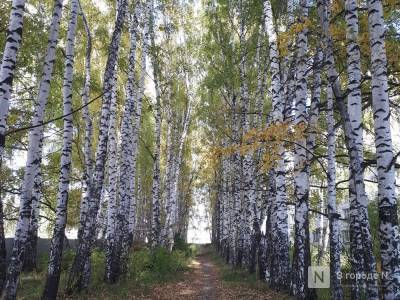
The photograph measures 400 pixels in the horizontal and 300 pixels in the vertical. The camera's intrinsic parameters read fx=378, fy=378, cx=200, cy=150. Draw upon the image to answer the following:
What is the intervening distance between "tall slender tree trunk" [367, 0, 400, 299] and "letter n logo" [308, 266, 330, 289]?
3.60 meters

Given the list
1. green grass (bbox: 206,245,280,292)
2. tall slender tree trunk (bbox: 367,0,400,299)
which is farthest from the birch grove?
green grass (bbox: 206,245,280,292)

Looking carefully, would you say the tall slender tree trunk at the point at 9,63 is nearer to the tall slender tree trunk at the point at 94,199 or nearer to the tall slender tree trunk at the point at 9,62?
the tall slender tree trunk at the point at 9,62

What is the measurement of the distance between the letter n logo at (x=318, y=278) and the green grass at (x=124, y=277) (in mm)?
4938

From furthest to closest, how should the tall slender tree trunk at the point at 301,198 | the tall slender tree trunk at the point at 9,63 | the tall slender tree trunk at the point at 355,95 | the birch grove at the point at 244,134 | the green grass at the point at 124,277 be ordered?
the green grass at the point at 124,277, the tall slender tree trunk at the point at 301,198, the tall slender tree trunk at the point at 355,95, the birch grove at the point at 244,134, the tall slender tree trunk at the point at 9,63

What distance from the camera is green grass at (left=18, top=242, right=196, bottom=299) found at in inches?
405

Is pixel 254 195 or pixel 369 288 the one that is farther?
pixel 254 195

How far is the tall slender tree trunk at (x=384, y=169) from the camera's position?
5691mm

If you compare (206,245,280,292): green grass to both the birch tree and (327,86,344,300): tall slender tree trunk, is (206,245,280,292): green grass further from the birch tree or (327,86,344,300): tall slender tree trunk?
(327,86,344,300): tall slender tree trunk

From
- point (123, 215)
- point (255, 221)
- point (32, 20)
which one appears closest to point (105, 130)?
point (123, 215)

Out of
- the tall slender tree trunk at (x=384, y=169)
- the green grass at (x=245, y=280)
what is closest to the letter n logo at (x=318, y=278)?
the green grass at (x=245, y=280)

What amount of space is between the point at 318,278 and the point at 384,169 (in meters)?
5.23

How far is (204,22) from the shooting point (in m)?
22.5

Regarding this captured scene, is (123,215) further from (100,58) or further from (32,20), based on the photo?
(100,58)

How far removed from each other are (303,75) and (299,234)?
3.81 m
